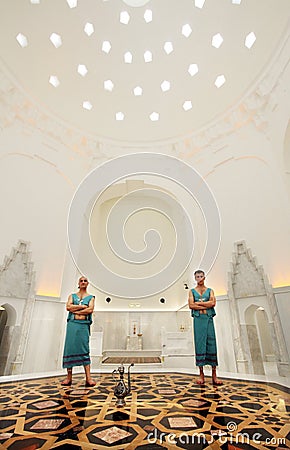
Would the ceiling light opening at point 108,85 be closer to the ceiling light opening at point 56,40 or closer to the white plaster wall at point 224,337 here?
the ceiling light opening at point 56,40

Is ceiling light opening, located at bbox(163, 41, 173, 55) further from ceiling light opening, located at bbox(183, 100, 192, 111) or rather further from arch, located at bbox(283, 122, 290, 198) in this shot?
arch, located at bbox(283, 122, 290, 198)

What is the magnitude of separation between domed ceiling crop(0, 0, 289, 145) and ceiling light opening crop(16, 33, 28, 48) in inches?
1.2

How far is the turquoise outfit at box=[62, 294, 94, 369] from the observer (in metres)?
4.05

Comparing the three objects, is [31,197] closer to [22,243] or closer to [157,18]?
[22,243]

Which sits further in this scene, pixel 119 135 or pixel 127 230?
pixel 127 230

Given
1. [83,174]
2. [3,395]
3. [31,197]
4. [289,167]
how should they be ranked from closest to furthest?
[3,395]
[289,167]
[31,197]
[83,174]

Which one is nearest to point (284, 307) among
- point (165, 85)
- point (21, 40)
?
point (165, 85)

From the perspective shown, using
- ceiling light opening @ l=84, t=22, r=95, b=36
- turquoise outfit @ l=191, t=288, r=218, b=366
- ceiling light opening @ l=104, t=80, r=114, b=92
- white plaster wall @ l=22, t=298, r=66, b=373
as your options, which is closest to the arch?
turquoise outfit @ l=191, t=288, r=218, b=366

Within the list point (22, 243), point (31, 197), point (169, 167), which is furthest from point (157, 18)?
point (22, 243)

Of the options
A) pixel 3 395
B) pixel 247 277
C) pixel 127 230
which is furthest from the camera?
pixel 127 230

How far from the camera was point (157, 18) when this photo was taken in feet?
26.6

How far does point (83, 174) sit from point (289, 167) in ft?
25.8

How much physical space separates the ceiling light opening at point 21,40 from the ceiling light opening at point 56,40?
807mm

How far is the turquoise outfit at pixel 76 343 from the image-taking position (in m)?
4.05
